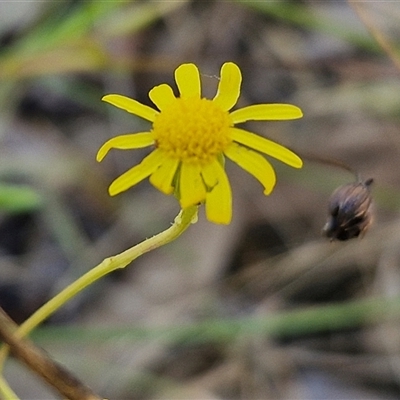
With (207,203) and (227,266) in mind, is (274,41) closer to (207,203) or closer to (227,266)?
(227,266)

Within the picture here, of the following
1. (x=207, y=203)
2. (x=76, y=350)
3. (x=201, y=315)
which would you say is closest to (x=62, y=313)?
(x=76, y=350)

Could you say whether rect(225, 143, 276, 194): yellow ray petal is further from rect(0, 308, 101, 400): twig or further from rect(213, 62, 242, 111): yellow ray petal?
rect(0, 308, 101, 400): twig

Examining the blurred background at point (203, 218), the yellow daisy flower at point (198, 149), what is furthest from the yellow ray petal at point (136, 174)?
the blurred background at point (203, 218)

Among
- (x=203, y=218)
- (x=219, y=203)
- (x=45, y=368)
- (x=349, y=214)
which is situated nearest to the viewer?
(x=219, y=203)

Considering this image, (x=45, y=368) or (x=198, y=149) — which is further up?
(x=198, y=149)

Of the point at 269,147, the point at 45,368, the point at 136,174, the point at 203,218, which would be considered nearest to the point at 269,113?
the point at 269,147

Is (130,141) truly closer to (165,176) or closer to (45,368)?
(165,176)

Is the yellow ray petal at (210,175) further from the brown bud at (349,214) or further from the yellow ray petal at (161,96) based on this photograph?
the brown bud at (349,214)
